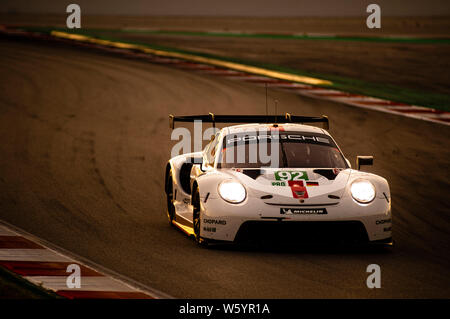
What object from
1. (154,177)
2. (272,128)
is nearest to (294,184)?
(272,128)

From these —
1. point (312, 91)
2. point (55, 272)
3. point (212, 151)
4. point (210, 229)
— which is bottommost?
point (55, 272)

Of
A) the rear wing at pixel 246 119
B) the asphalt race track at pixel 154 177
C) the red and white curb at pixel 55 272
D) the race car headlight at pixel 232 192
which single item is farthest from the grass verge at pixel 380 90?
the red and white curb at pixel 55 272

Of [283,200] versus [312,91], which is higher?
[312,91]

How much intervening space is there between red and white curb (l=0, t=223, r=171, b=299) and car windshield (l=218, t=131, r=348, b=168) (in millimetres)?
2075

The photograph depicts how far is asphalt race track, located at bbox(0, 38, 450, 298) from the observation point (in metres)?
7.62

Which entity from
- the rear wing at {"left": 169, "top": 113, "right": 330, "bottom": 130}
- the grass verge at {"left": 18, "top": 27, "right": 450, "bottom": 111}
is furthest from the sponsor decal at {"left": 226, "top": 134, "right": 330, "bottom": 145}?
the grass verge at {"left": 18, "top": 27, "right": 450, "bottom": 111}

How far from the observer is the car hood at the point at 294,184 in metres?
8.55

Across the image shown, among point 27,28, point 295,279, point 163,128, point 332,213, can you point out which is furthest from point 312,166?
point 27,28

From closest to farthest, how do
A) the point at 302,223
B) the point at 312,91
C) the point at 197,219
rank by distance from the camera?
the point at 302,223
the point at 197,219
the point at 312,91

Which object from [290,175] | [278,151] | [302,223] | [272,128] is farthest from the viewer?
[272,128]

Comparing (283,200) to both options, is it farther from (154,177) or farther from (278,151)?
(154,177)

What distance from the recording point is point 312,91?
20.7 meters

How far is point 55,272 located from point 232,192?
191cm
